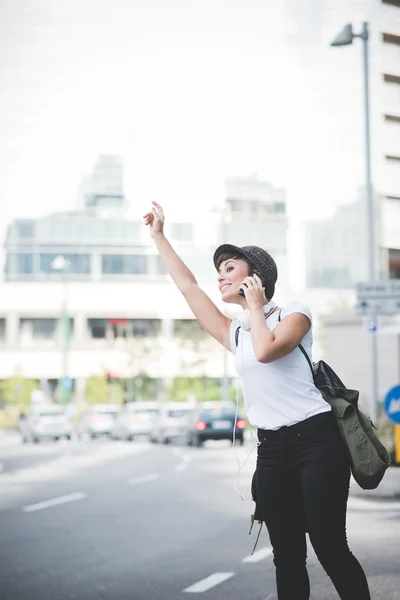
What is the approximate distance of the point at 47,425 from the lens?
149 feet

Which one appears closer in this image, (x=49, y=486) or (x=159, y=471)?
(x=49, y=486)

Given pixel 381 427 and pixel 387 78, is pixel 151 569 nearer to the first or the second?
pixel 381 427

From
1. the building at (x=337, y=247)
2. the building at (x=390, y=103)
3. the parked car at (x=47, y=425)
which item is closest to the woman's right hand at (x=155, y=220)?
the building at (x=390, y=103)

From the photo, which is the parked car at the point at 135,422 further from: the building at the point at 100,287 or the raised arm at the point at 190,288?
the raised arm at the point at 190,288

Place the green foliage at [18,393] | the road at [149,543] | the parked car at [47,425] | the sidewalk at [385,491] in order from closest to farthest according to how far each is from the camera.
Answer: the road at [149,543], the sidewalk at [385,491], the parked car at [47,425], the green foliage at [18,393]

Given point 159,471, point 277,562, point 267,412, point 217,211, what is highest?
point 217,211

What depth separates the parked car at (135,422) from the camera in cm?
4703

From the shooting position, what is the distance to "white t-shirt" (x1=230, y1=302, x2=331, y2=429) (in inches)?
159

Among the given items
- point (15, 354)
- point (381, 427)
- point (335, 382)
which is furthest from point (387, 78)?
point (15, 354)

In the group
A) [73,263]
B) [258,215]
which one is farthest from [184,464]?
[258,215]

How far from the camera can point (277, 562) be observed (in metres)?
4.09

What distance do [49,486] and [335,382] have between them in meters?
14.1

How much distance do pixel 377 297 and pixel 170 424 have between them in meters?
24.5

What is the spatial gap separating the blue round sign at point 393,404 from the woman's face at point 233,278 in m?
9.15
